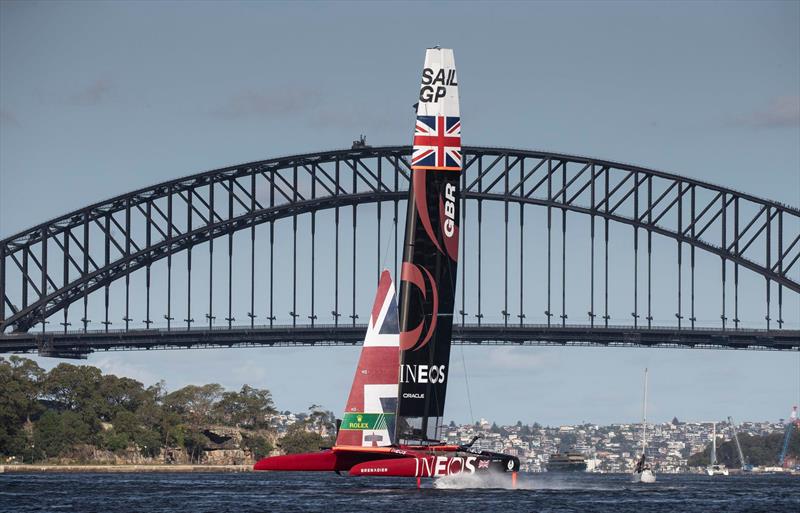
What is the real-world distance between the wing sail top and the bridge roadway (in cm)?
5843

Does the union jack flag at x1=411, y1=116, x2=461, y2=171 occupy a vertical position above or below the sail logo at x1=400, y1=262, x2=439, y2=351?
above

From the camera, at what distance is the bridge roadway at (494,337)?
138 meters

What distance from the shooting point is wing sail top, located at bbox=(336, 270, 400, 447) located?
7456 cm

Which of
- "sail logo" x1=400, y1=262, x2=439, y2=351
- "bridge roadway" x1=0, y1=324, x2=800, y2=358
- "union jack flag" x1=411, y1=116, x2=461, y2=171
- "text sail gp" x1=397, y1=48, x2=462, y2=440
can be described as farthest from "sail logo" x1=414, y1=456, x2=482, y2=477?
"bridge roadway" x1=0, y1=324, x2=800, y2=358

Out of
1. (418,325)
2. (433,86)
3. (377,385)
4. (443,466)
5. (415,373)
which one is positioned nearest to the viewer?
(443,466)

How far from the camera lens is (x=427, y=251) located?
71.5 m

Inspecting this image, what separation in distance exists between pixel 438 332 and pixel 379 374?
204 inches

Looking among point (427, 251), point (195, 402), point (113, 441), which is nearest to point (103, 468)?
point (113, 441)

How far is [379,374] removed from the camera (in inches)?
2982

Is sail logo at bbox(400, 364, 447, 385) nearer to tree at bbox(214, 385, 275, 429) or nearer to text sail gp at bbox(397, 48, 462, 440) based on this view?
text sail gp at bbox(397, 48, 462, 440)

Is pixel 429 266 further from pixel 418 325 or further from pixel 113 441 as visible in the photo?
pixel 113 441

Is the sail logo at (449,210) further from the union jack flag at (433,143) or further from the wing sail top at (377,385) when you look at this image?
the wing sail top at (377,385)

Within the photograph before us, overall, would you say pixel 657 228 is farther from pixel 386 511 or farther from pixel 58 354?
pixel 386 511

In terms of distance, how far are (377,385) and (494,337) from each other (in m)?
62.6
